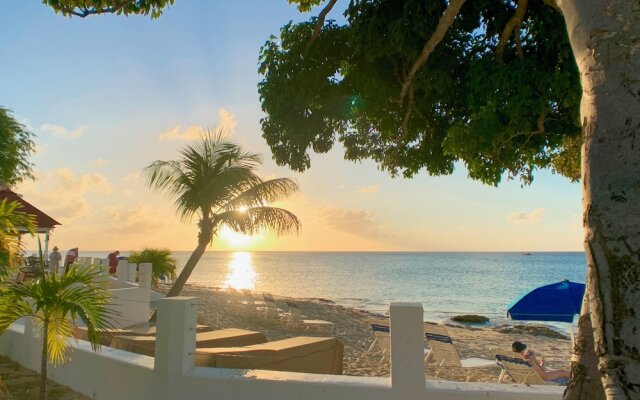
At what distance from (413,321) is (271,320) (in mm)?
14096

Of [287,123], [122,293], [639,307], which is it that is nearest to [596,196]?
[639,307]

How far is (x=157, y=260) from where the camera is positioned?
2241 cm

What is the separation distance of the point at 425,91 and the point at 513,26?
1389mm

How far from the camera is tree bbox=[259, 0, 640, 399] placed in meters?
2.05

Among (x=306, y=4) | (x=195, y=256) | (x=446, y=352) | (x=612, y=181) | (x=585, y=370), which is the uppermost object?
(x=306, y=4)

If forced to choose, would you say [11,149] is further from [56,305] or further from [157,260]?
[56,305]

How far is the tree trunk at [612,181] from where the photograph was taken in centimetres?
195

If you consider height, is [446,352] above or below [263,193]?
below

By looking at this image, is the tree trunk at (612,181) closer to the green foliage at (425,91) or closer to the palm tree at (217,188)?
the green foliage at (425,91)

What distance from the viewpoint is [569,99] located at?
545 centimetres

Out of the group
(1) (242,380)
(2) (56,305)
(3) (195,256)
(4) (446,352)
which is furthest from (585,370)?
(3) (195,256)

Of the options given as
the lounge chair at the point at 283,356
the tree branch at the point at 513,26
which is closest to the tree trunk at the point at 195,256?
the lounge chair at the point at 283,356

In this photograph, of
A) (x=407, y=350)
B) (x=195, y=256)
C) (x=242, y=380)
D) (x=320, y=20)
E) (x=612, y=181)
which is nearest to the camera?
(x=612, y=181)

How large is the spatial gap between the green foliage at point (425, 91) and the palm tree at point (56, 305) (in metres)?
3.40
